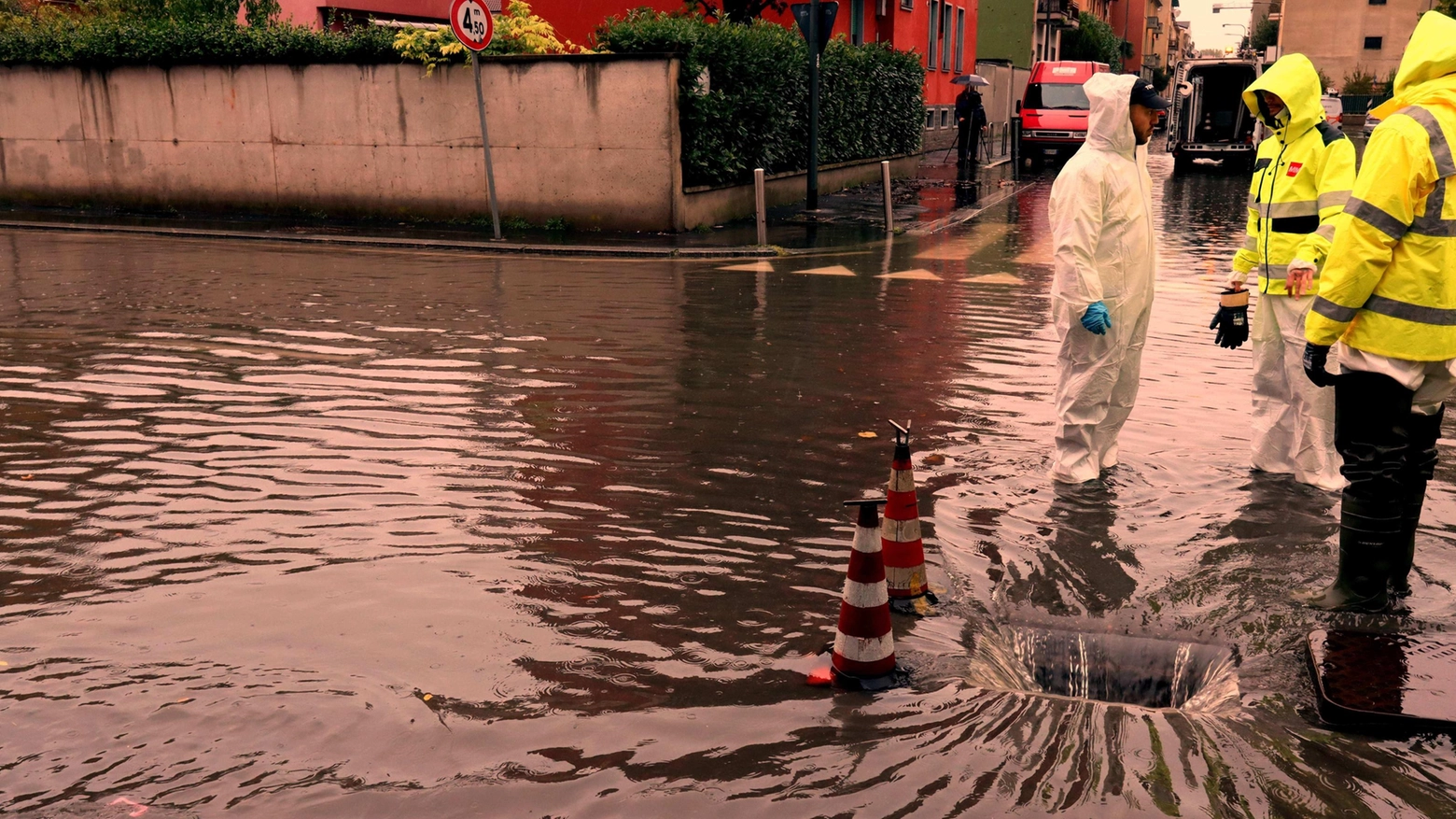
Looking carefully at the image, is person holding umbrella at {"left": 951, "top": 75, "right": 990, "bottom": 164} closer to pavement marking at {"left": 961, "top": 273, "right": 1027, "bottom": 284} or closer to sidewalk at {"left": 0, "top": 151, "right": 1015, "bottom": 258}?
sidewalk at {"left": 0, "top": 151, "right": 1015, "bottom": 258}

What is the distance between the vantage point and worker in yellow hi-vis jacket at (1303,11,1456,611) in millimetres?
4660

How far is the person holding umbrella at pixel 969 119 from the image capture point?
3105 centimetres

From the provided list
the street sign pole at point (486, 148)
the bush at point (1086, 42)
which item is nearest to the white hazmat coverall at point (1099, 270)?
the street sign pole at point (486, 148)

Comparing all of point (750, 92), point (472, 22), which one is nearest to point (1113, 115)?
point (472, 22)

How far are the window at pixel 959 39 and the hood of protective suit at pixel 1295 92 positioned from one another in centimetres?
3826

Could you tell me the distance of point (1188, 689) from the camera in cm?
450

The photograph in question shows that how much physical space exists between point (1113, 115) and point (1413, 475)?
94.8 inches

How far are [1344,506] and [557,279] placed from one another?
9828mm

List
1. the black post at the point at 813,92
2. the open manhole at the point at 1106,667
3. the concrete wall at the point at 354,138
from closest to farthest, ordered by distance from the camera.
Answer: the open manhole at the point at 1106,667
the concrete wall at the point at 354,138
the black post at the point at 813,92

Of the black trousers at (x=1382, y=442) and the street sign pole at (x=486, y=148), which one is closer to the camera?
the black trousers at (x=1382, y=442)

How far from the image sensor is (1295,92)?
6.33 metres

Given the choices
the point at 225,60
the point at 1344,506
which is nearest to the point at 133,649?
the point at 1344,506

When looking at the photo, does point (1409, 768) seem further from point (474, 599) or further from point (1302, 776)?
point (474, 599)

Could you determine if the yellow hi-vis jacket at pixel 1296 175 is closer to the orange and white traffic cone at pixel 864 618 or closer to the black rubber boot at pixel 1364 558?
the black rubber boot at pixel 1364 558
